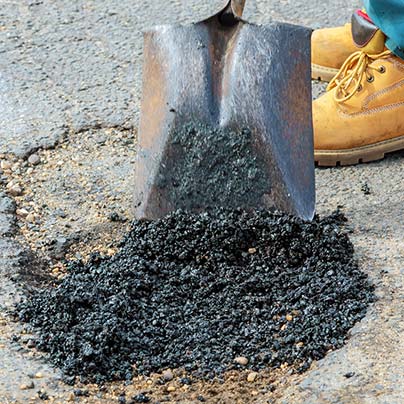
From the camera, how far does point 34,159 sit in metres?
3.25

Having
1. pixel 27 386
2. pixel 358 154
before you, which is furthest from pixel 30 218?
pixel 358 154

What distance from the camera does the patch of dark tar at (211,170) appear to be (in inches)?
107

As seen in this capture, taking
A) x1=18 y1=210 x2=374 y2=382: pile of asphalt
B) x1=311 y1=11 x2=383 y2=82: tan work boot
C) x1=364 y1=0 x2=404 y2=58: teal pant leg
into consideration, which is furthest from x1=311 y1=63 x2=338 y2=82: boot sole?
x1=18 y1=210 x2=374 y2=382: pile of asphalt

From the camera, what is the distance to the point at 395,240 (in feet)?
9.13

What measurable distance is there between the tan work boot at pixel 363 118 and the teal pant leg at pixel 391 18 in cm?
9

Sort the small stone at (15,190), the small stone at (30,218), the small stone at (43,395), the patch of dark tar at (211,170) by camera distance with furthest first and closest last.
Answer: the small stone at (15,190) → the small stone at (30,218) → the patch of dark tar at (211,170) → the small stone at (43,395)

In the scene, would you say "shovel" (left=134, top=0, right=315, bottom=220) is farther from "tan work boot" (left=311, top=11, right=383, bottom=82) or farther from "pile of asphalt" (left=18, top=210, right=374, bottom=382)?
"tan work boot" (left=311, top=11, right=383, bottom=82)

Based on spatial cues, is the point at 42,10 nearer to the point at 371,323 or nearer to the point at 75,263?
the point at 75,263

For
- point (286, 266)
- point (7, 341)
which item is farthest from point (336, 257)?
point (7, 341)

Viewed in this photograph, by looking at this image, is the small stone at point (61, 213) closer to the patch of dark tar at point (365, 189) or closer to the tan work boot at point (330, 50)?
the patch of dark tar at point (365, 189)

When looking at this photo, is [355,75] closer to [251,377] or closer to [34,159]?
[34,159]

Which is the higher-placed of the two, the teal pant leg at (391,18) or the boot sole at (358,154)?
the teal pant leg at (391,18)

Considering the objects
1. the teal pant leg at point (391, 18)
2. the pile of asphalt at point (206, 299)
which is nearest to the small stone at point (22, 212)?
the pile of asphalt at point (206, 299)

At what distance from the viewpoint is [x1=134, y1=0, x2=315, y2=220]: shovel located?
8.96 ft
